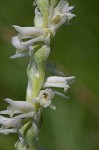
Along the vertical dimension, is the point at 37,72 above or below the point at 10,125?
above

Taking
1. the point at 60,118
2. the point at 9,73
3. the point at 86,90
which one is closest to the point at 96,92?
the point at 86,90

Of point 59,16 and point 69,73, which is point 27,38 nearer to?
point 59,16

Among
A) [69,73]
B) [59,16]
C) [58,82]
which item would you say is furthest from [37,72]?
[69,73]

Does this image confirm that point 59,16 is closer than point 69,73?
Yes

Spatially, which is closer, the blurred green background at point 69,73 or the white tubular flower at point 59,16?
the white tubular flower at point 59,16

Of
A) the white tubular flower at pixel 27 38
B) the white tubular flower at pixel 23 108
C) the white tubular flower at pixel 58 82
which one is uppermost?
the white tubular flower at pixel 27 38

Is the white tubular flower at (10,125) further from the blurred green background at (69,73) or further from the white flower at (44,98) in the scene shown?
the blurred green background at (69,73)

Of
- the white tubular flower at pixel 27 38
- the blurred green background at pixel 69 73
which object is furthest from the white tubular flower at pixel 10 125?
the blurred green background at pixel 69 73

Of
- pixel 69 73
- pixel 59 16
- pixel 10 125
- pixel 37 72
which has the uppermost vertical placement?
pixel 59 16

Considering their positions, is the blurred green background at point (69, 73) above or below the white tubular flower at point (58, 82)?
below
